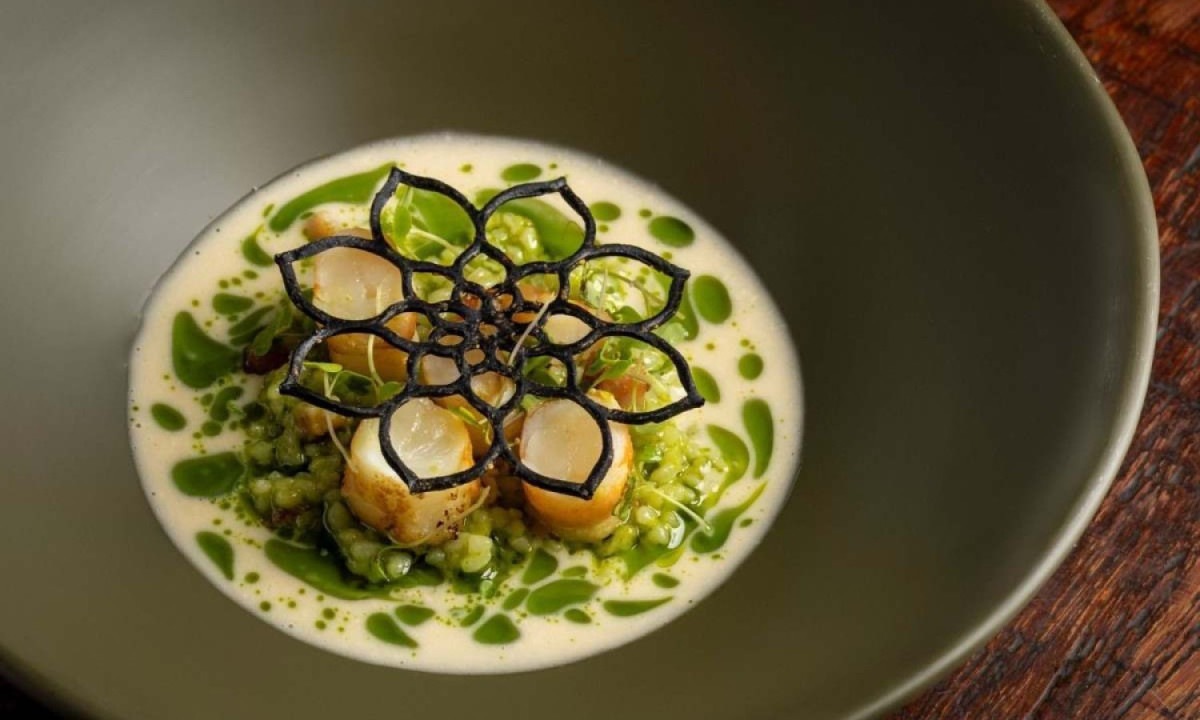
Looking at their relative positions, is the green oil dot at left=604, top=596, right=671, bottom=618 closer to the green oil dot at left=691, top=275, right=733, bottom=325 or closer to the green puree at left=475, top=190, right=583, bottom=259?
the green oil dot at left=691, top=275, right=733, bottom=325

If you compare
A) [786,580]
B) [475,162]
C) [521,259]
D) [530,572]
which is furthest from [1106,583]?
[475,162]

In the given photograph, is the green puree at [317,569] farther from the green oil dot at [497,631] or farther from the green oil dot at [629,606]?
the green oil dot at [629,606]

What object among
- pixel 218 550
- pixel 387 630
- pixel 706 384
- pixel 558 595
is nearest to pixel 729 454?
pixel 706 384

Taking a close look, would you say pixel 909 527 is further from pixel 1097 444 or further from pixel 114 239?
pixel 114 239

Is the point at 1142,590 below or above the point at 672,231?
below

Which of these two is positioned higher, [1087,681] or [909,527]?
[909,527]

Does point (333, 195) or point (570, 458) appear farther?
point (333, 195)

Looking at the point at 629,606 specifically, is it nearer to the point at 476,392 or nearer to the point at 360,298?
the point at 476,392
